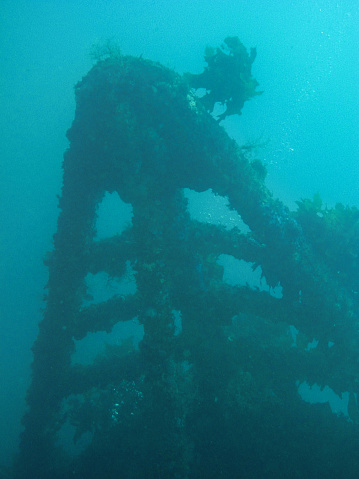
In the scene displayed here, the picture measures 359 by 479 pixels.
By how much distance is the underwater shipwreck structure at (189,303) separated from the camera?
4777mm

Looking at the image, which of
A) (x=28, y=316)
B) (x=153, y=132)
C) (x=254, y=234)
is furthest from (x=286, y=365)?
(x=28, y=316)

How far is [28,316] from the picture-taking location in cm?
4606

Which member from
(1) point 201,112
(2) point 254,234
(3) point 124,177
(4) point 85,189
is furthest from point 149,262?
(1) point 201,112

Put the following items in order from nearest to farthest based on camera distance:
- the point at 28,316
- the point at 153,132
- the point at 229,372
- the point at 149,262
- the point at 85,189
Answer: the point at 149,262
the point at 229,372
the point at 153,132
the point at 85,189
the point at 28,316

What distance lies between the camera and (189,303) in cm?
556

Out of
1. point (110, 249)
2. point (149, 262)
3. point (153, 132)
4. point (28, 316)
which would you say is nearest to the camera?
point (149, 262)

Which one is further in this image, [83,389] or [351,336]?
[83,389]

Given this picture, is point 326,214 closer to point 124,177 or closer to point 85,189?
point 124,177

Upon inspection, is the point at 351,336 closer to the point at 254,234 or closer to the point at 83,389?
the point at 254,234

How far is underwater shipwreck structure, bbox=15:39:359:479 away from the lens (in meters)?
4.78

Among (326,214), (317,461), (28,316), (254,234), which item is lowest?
(317,461)

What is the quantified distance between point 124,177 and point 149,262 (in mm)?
1711

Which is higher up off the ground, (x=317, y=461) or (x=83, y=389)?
(x=83, y=389)

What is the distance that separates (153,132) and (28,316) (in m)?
48.8
